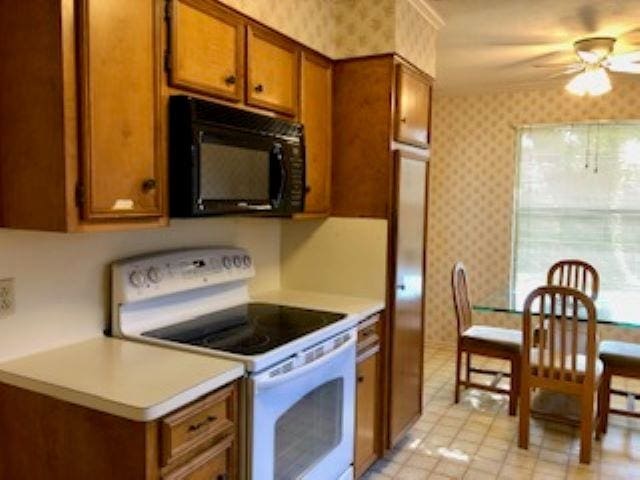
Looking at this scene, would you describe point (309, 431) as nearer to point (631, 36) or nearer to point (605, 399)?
point (605, 399)

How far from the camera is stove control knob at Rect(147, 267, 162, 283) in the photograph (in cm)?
202

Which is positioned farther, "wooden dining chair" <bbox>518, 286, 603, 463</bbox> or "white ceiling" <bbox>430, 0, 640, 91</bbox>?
"wooden dining chair" <bbox>518, 286, 603, 463</bbox>

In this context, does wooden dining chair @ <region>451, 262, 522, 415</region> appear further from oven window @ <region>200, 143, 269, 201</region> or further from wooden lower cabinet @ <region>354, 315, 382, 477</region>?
oven window @ <region>200, 143, 269, 201</region>

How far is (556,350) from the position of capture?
119 inches

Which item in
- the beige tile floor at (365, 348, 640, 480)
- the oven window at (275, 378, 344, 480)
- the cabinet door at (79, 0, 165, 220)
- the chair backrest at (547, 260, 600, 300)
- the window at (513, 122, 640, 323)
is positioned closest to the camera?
the cabinet door at (79, 0, 165, 220)

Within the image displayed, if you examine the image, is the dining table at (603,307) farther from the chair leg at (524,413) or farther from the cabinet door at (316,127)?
the cabinet door at (316,127)

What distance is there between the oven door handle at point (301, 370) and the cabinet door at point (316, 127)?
67cm

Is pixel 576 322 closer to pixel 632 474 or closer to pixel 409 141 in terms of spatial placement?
pixel 632 474

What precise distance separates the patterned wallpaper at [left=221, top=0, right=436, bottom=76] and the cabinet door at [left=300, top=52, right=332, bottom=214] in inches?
3.9

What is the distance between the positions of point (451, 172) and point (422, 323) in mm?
2199

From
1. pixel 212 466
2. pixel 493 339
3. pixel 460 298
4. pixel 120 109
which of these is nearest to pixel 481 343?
pixel 493 339

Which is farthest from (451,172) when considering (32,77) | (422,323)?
(32,77)

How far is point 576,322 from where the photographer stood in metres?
2.82

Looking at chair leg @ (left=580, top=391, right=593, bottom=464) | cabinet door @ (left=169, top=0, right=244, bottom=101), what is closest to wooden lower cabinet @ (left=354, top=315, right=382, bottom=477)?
chair leg @ (left=580, top=391, right=593, bottom=464)
